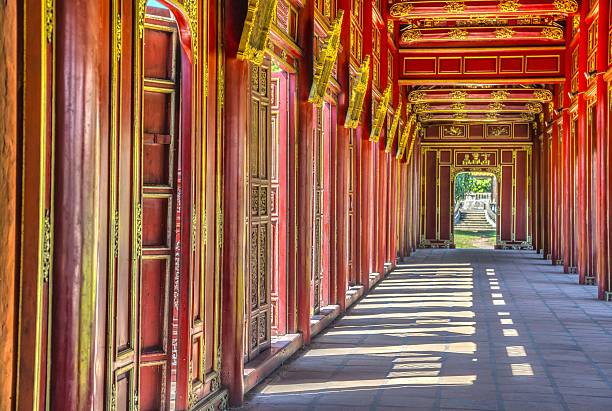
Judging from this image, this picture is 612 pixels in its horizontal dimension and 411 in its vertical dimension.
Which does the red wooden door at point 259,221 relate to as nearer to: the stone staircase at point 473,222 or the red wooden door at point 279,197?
the red wooden door at point 279,197

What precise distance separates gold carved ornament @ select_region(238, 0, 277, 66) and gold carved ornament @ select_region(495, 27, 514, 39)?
40.3ft

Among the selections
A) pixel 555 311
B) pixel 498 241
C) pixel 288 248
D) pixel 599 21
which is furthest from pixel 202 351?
pixel 498 241

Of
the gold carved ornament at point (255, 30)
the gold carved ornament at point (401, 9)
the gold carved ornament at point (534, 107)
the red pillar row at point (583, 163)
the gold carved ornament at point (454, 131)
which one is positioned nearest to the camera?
the gold carved ornament at point (255, 30)

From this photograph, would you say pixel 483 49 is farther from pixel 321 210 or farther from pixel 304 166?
pixel 304 166

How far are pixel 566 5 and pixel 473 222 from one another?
29.2 meters

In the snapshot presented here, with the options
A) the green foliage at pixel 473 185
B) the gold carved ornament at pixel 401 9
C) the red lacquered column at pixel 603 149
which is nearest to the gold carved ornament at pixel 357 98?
the red lacquered column at pixel 603 149

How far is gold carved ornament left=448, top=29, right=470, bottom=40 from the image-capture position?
17.0 metres

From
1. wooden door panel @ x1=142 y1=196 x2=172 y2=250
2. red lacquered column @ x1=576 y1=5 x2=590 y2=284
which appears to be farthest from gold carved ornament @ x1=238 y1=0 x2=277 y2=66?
red lacquered column @ x1=576 y1=5 x2=590 y2=284

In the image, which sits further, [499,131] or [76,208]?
[499,131]

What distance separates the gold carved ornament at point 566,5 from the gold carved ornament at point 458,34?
2.77 m

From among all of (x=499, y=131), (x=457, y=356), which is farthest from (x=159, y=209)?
(x=499, y=131)

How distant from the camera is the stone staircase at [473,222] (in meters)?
41.3

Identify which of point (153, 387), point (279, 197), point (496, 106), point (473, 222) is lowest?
point (153, 387)

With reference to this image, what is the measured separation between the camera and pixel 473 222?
141ft
